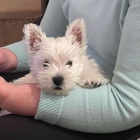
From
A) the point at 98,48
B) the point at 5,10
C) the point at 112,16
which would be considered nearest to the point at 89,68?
the point at 98,48

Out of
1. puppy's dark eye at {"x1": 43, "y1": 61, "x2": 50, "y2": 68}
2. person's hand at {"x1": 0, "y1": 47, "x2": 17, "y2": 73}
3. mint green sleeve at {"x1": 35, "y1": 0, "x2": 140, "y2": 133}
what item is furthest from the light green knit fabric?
person's hand at {"x1": 0, "y1": 47, "x2": 17, "y2": 73}

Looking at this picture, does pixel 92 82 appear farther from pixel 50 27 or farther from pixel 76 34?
pixel 50 27

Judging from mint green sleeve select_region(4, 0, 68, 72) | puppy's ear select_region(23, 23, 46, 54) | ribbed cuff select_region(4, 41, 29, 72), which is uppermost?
puppy's ear select_region(23, 23, 46, 54)

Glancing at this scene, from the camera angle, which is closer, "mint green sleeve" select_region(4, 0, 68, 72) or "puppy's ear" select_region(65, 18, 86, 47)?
"puppy's ear" select_region(65, 18, 86, 47)

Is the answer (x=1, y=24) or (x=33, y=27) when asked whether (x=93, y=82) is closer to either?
(x=33, y=27)

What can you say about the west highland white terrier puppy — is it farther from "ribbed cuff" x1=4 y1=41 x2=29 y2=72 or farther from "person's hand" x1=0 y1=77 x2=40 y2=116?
"ribbed cuff" x1=4 y1=41 x2=29 y2=72

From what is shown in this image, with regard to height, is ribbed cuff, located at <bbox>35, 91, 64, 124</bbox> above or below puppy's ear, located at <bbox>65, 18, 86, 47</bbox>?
below

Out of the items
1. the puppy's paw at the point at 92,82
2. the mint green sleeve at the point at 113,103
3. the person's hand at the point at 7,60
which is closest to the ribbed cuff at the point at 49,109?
the mint green sleeve at the point at 113,103
